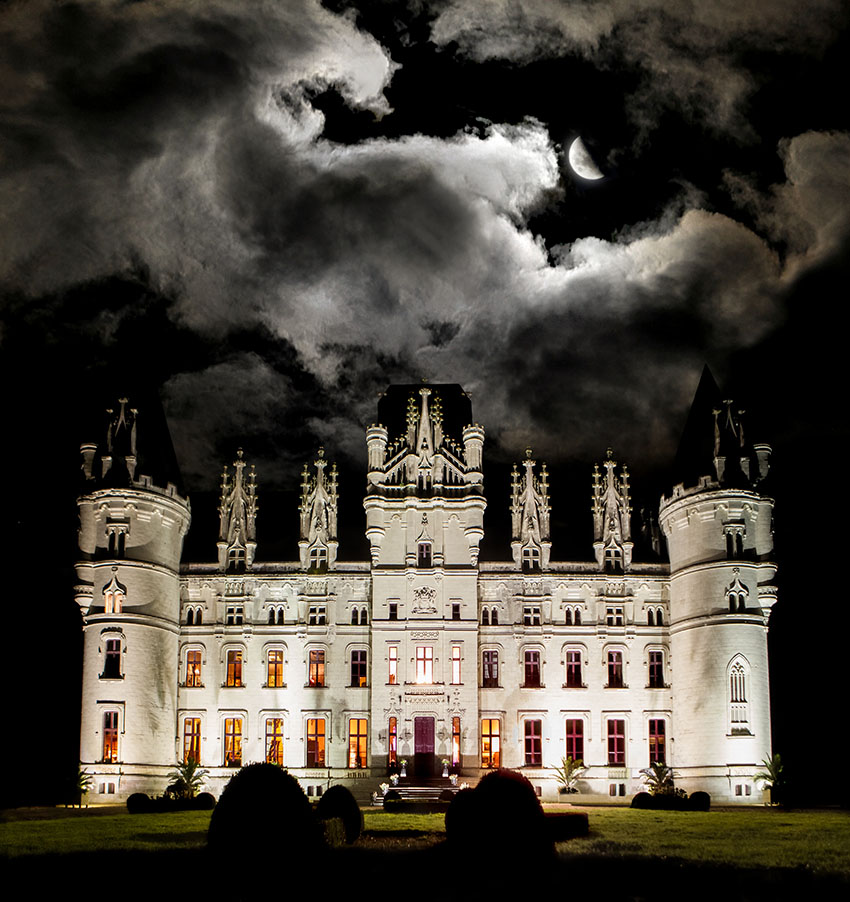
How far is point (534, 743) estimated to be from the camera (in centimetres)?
5847

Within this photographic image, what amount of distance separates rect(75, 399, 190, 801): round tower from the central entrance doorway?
40.1 feet

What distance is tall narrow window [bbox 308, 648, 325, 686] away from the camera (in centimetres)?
5931

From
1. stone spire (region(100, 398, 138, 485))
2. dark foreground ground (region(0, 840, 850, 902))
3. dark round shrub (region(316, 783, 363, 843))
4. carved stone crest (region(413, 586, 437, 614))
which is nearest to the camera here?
dark foreground ground (region(0, 840, 850, 902))

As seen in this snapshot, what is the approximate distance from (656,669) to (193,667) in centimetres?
2416

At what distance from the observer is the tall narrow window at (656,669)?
59.3m

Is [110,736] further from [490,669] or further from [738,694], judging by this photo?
[738,694]

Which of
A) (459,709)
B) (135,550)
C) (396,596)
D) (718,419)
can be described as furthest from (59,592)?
(718,419)

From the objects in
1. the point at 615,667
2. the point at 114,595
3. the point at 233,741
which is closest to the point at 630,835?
the point at 615,667

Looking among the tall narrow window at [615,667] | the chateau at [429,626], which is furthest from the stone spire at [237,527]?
the tall narrow window at [615,667]

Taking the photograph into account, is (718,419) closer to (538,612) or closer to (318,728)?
(538,612)

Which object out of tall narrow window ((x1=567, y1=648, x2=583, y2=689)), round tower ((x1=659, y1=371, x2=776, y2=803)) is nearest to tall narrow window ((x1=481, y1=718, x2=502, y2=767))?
tall narrow window ((x1=567, y1=648, x2=583, y2=689))

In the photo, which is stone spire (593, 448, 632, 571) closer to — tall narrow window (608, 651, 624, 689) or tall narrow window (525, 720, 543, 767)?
tall narrow window (608, 651, 624, 689)

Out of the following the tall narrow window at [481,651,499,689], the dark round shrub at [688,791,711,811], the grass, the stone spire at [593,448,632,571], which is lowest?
the dark round shrub at [688,791,711,811]

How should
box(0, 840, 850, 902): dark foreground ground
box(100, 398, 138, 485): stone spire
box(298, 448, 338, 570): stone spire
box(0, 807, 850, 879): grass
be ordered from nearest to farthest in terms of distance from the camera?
box(0, 840, 850, 902): dark foreground ground → box(0, 807, 850, 879): grass → box(100, 398, 138, 485): stone spire → box(298, 448, 338, 570): stone spire
